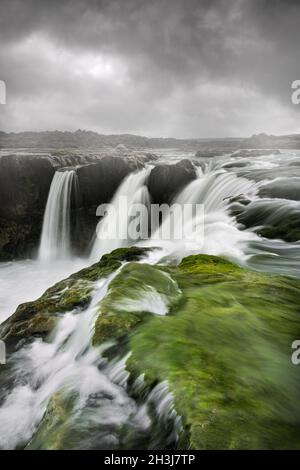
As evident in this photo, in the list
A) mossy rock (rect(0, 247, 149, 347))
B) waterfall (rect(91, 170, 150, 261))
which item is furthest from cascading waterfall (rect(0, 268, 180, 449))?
waterfall (rect(91, 170, 150, 261))

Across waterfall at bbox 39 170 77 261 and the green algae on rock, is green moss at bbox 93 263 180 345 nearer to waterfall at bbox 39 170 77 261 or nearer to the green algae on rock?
the green algae on rock

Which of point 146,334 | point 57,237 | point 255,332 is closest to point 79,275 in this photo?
point 146,334

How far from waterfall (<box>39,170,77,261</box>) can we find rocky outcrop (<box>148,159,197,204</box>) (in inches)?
265

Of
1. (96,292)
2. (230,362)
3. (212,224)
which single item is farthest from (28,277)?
(230,362)

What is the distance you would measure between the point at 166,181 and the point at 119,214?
472 cm

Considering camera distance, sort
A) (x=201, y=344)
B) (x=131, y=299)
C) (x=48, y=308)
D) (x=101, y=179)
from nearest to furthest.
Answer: (x=201, y=344) → (x=131, y=299) → (x=48, y=308) → (x=101, y=179)

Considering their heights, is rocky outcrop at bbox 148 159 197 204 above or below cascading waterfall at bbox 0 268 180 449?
above

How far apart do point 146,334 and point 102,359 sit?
2.42 feet

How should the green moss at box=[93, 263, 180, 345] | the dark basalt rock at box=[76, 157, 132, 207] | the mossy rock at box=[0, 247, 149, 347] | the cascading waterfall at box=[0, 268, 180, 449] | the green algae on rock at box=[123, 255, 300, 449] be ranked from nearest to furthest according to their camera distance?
1. the green algae on rock at box=[123, 255, 300, 449]
2. the cascading waterfall at box=[0, 268, 180, 449]
3. the green moss at box=[93, 263, 180, 345]
4. the mossy rock at box=[0, 247, 149, 347]
5. the dark basalt rock at box=[76, 157, 132, 207]

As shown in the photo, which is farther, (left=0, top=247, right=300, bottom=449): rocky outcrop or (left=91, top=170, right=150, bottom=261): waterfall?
(left=91, top=170, right=150, bottom=261): waterfall

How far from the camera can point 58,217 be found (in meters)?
28.6

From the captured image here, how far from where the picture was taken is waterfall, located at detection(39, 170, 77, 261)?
28375mm

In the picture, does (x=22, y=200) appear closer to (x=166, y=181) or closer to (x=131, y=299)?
(x=166, y=181)
